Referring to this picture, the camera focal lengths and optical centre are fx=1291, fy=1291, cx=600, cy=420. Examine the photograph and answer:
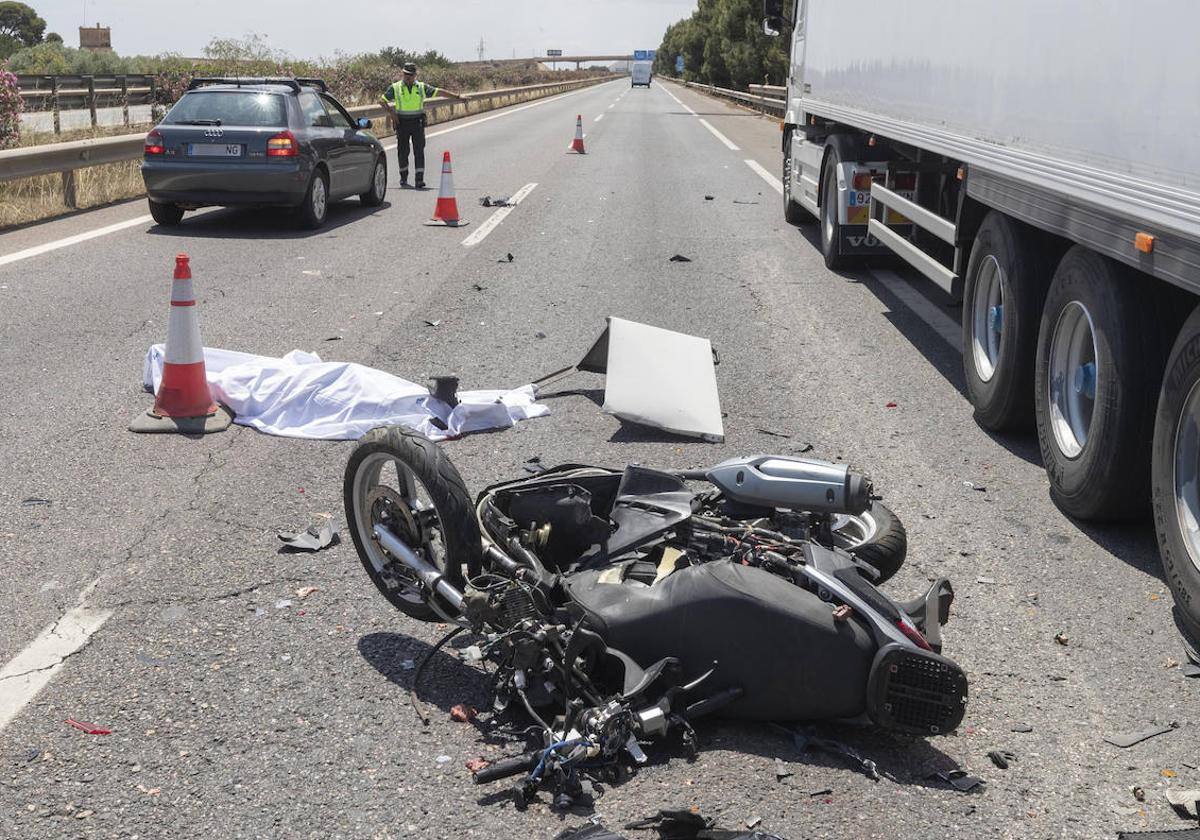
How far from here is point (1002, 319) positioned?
22.5 ft

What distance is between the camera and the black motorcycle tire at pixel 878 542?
4.51 m

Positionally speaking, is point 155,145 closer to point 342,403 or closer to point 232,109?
point 232,109

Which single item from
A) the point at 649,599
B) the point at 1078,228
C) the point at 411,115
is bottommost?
the point at 649,599

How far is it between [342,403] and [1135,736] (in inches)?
173

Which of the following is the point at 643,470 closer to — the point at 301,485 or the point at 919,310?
the point at 301,485

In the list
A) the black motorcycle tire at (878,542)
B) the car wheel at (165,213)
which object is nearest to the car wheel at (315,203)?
the car wheel at (165,213)

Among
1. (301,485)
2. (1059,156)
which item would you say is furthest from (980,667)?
(301,485)

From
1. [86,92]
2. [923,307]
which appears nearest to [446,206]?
[923,307]

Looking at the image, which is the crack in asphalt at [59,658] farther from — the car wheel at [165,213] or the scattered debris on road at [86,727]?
the car wheel at [165,213]

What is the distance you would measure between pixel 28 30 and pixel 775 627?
13112 centimetres

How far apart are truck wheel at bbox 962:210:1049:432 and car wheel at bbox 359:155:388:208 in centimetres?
1118

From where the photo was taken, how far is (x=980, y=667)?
13.7ft

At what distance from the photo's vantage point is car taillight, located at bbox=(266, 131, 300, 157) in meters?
14.2

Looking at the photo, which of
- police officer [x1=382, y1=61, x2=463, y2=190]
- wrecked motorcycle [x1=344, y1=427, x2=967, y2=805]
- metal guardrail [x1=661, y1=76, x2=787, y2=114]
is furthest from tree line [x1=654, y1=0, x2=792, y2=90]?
wrecked motorcycle [x1=344, y1=427, x2=967, y2=805]
